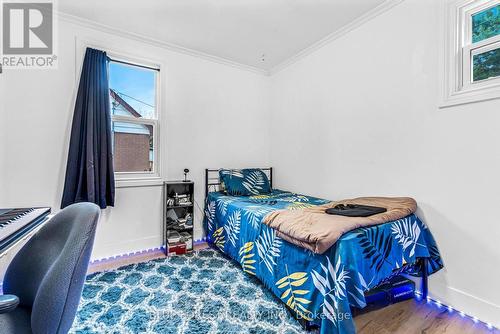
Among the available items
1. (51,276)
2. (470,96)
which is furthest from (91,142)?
(470,96)

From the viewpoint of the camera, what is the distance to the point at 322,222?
1574 millimetres

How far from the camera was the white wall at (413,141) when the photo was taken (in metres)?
1.64

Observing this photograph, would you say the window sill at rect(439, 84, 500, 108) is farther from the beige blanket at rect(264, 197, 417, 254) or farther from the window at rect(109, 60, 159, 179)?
the window at rect(109, 60, 159, 179)

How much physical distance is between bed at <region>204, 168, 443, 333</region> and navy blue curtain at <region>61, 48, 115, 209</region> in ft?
4.74

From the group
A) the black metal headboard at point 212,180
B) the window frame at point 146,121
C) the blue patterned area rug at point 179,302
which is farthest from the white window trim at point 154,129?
the blue patterned area rug at point 179,302

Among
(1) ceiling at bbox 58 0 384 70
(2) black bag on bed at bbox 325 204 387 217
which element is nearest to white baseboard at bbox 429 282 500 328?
(2) black bag on bed at bbox 325 204 387 217

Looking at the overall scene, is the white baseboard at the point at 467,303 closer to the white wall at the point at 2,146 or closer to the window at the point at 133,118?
the window at the point at 133,118

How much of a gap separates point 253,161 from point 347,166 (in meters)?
1.50

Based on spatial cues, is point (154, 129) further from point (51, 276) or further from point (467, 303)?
point (467, 303)

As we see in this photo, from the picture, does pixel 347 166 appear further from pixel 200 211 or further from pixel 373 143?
pixel 200 211

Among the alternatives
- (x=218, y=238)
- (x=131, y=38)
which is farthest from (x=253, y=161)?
(x=131, y=38)

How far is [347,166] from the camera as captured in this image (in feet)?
8.38

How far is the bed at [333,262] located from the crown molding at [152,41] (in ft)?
7.04

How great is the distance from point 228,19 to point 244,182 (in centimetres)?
191
